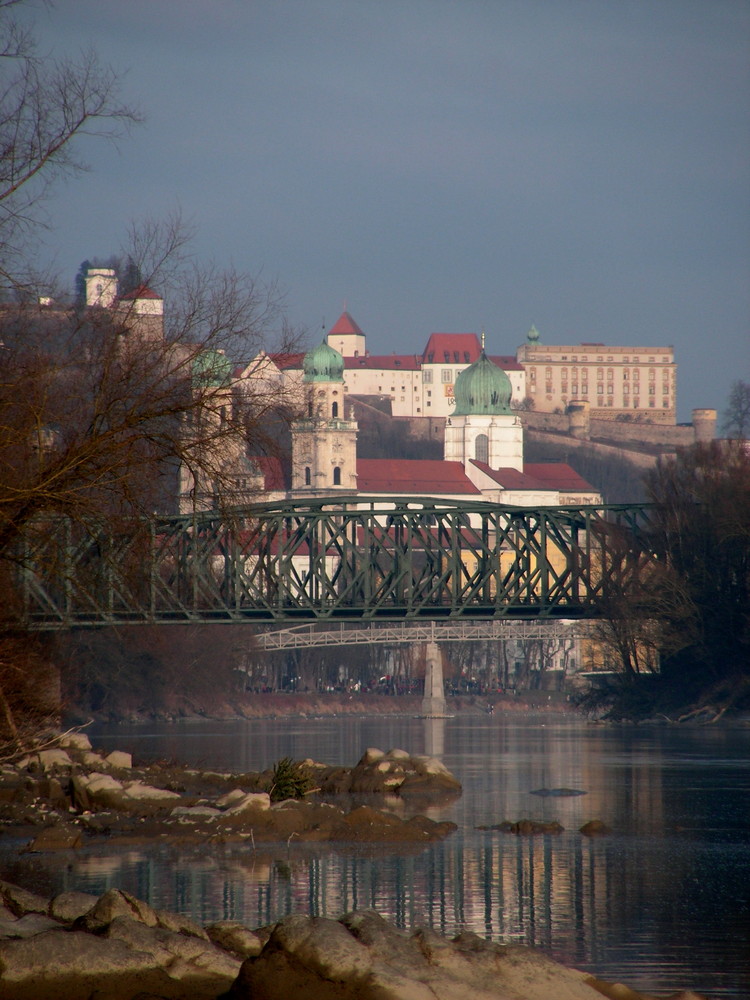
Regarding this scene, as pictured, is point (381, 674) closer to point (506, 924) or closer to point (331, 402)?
point (331, 402)

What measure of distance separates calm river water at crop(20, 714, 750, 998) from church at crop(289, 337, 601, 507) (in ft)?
443

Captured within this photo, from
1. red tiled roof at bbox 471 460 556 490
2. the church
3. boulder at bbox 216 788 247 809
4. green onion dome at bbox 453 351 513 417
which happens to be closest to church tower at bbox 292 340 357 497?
the church

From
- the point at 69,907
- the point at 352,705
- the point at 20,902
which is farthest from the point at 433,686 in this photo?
the point at 69,907

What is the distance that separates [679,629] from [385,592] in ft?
36.6

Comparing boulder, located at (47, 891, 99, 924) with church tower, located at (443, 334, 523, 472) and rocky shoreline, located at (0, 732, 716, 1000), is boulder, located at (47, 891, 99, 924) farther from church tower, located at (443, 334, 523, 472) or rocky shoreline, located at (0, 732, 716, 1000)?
church tower, located at (443, 334, 523, 472)

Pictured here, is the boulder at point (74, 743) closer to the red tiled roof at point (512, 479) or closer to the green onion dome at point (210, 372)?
the green onion dome at point (210, 372)

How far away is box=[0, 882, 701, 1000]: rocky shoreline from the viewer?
1178cm

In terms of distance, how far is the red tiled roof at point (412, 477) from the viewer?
182 meters

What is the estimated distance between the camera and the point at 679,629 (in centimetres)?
6062

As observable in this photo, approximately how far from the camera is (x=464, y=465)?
19388 centimetres

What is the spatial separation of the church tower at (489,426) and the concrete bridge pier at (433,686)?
285 ft

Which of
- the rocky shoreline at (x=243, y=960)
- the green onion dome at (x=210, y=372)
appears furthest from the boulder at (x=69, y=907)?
the green onion dome at (x=210, y=372)

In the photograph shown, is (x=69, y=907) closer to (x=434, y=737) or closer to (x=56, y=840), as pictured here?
(x=56, y=840)

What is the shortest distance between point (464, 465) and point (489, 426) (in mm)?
6225
